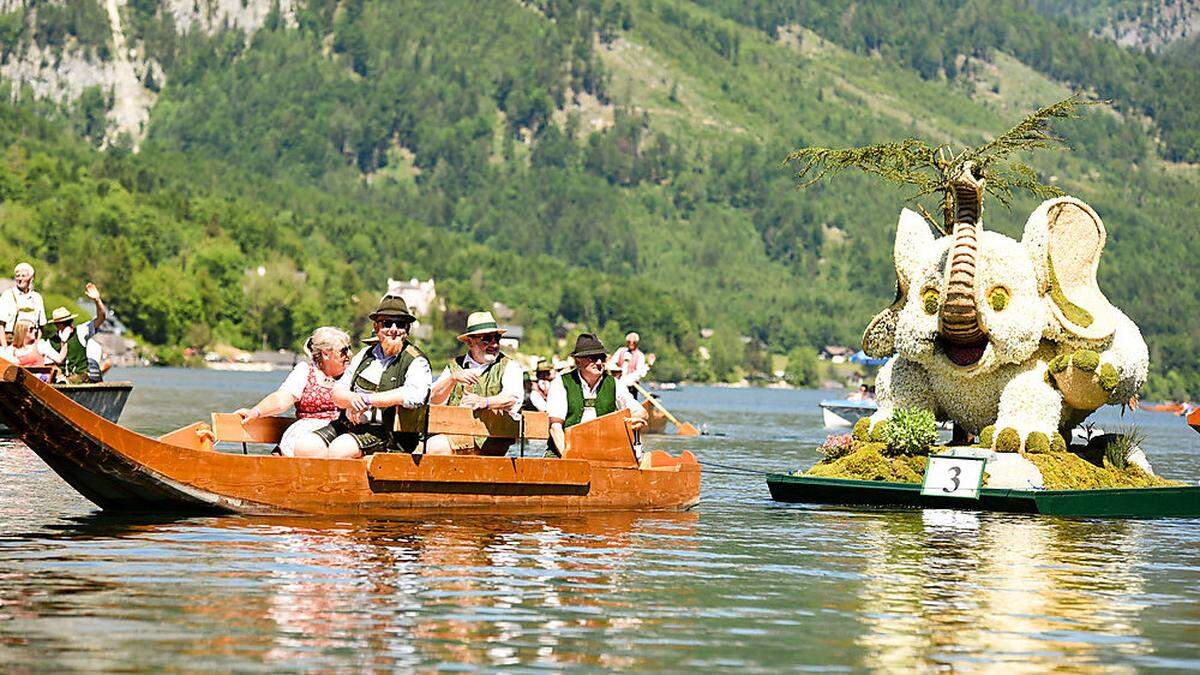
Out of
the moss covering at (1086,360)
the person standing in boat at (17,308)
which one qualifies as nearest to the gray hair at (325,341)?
the moss covering at (1086,360)

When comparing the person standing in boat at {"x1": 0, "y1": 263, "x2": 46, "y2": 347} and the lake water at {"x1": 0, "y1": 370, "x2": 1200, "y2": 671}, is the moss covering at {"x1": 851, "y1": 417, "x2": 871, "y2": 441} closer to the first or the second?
the lake water at {"x1": 0, "y1": 370, "x2": 1200, "y2": 671}

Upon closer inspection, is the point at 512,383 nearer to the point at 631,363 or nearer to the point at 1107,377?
the point at 1107,377

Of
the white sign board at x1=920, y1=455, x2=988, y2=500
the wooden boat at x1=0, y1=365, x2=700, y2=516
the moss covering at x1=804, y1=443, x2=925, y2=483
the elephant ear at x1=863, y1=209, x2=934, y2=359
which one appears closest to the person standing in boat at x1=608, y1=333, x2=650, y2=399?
the elephant ear at x1=863, y1=209, x2=934, y2=359

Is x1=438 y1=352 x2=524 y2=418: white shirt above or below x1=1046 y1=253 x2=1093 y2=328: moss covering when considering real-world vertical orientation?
below

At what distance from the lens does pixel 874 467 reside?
100ft

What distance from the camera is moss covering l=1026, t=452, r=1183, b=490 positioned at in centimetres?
2950

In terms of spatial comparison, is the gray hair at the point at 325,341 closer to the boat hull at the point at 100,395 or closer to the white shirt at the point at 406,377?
the white shirt at the point at 406,377

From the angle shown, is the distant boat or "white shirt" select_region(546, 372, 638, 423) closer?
"white shirt" select_region(546, 372, 638, 423)

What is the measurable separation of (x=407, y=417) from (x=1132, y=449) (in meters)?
13.8

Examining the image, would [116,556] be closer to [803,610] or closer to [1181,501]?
[803,610]

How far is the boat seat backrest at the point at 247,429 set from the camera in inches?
871

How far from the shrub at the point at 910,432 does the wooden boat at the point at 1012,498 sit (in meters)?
1.11

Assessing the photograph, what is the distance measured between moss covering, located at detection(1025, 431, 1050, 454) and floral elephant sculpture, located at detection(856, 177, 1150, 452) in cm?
1

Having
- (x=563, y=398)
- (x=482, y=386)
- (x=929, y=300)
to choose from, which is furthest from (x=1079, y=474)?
(x=482, y=386)
